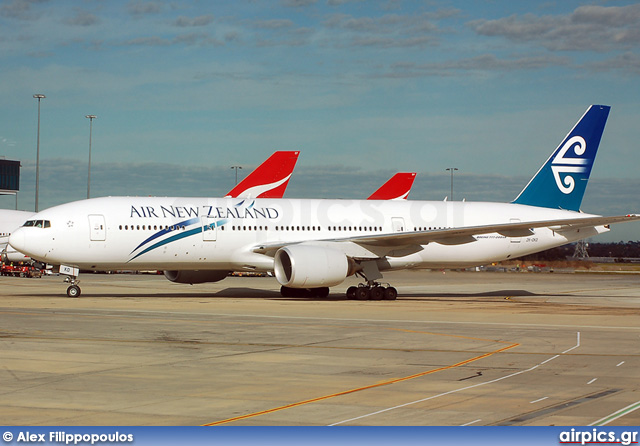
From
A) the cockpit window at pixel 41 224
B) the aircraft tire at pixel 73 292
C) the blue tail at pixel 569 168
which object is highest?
the blue tail at pixel 569 168

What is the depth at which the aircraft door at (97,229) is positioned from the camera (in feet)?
98.2

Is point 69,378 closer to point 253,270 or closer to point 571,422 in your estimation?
point 571,422

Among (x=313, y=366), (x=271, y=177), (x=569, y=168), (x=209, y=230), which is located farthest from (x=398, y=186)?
(x=313, y=366)

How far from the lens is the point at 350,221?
34000 millimetres

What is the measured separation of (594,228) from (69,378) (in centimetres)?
2807

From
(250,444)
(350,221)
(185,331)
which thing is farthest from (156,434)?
(350,221)

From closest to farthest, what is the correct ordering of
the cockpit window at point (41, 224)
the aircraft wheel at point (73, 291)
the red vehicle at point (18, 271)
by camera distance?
1. the cockpit window at point (41, 224)
2. the aircraft wheel at point (73, 291)
3. the red vehicle at point (18, 271)

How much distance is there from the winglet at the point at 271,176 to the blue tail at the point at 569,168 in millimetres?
25661

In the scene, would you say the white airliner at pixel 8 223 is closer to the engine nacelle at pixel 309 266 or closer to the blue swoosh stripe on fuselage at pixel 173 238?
the blue swoosh stripe on fuselage at pixel 173 238

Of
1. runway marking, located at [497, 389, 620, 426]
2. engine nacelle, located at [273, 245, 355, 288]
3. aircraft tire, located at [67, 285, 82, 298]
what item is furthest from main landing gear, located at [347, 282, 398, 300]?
runway marking, located at [497, 389, 620, 426]

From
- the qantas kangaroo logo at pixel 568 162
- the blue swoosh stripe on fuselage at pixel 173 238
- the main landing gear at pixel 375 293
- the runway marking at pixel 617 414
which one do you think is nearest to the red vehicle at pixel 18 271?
the blue swoosh stripe on fuselage at pixel 173 238

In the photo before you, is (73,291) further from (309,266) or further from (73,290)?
(309,266)

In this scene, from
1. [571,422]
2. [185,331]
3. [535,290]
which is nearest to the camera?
[571,422]

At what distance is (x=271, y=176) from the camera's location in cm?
6047
